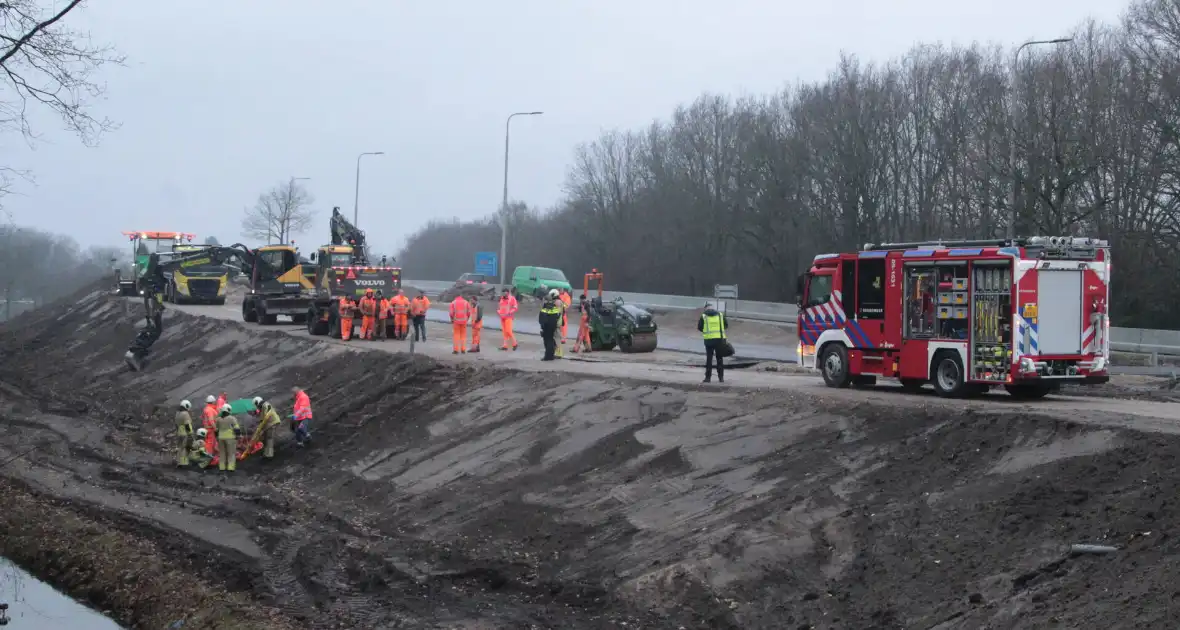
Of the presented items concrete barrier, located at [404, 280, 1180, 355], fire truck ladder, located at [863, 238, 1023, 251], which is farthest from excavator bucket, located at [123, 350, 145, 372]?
fire truck ladder, located at [863, 238, 1023, 251]

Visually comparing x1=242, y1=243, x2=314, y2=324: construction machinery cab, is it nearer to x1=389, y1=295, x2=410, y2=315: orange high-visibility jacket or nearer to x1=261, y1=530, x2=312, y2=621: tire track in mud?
x1=389, y1=295, x2=410, y2=315: orange high-visibility jacket

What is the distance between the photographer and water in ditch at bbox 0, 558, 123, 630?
15.7 m

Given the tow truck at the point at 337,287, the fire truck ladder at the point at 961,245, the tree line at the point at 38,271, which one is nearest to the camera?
the fire truck ladder at the point at 961,245

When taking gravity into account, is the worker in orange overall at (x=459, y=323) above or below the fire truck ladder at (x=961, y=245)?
below

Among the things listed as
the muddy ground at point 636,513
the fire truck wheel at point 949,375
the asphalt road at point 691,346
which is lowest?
the muddy ground at point 636,513

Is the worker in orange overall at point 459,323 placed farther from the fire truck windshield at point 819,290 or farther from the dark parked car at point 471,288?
the dark parked car at point 471,288

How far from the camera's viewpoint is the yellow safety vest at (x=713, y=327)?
71.6ft

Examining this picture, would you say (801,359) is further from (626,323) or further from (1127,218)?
(1127,218)

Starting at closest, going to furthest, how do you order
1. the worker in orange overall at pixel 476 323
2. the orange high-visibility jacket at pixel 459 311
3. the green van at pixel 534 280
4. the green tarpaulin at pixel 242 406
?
the green tarpaulin at pixel 242 406
the orange high-visibility jacket at pixel 459 311
the worker in orange overall at pixel 476 323
the green van at pixel 534 280

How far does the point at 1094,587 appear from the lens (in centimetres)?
1070

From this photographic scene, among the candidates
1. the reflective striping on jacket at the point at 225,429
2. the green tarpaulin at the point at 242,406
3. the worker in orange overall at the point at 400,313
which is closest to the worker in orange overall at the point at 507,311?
the worker in orange overall at the point at 400,313

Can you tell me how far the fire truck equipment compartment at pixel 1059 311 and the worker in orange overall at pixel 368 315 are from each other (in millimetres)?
22338

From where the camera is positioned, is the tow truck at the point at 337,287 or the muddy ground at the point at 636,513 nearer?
the muddy ground at the point at 636,513

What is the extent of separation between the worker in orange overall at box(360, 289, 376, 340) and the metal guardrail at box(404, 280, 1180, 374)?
12852mm
